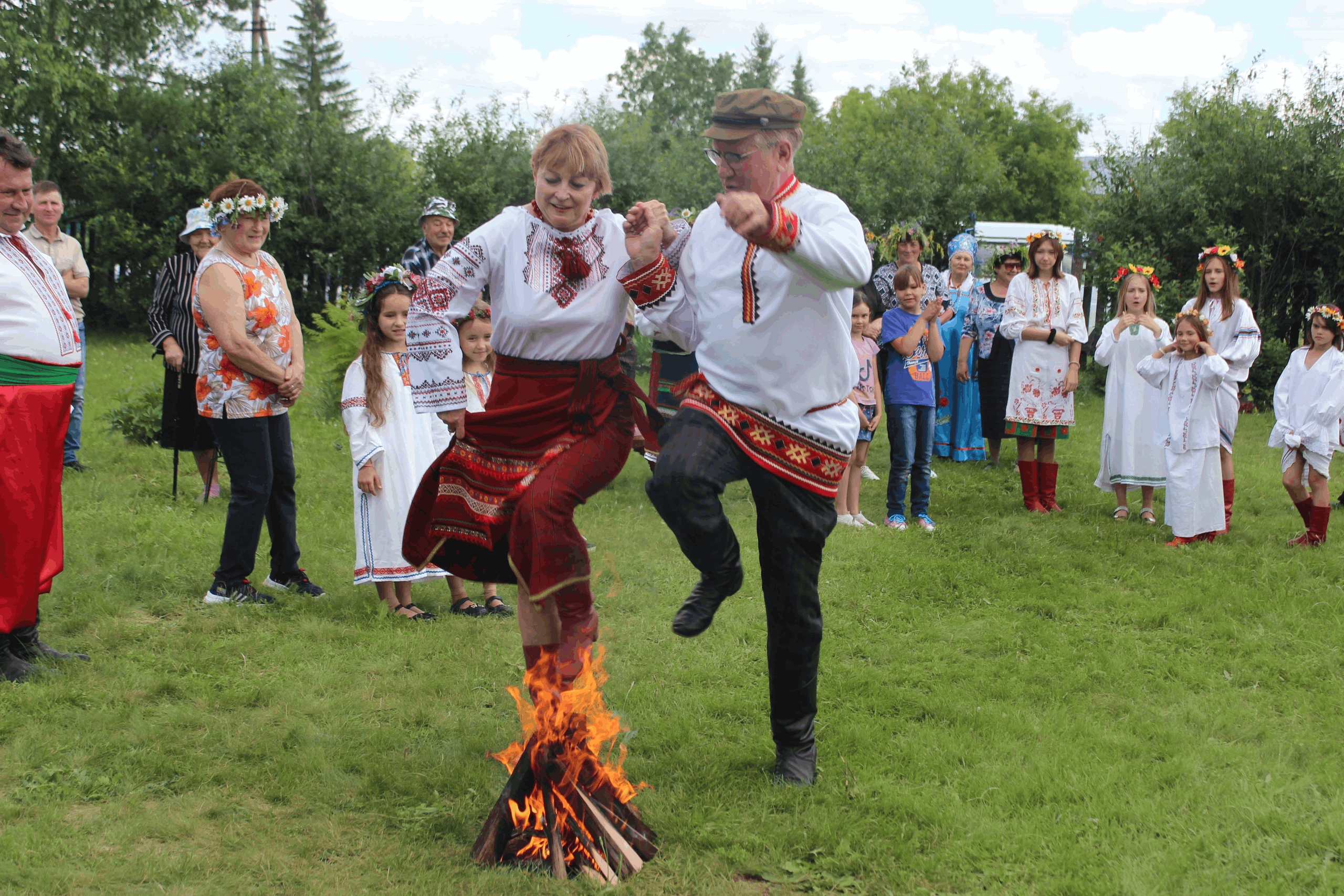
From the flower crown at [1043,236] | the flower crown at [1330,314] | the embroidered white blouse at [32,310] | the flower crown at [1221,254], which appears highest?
the flower crown at [1043,236]

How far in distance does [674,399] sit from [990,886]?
5913 mm

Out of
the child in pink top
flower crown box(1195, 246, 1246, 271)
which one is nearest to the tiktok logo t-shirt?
the child in pink top

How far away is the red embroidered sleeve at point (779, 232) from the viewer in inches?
117

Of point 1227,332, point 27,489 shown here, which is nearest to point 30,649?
point 27,489

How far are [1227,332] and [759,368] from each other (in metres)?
5.95

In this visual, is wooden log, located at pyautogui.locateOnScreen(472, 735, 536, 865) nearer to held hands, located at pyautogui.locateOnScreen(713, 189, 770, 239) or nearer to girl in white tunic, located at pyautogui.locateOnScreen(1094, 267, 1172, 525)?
held hands, located at pyautogui.locateOnScreen(713, 189, 770, 239)

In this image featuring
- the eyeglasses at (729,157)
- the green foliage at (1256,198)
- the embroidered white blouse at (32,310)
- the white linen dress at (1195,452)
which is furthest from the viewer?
the green foliage at (1256,198)

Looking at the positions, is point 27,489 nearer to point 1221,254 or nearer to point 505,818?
point 505,818

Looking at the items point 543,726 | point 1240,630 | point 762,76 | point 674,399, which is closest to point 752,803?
point 543,726

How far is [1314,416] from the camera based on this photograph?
7.27 metres

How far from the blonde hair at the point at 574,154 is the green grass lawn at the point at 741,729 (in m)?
2.10

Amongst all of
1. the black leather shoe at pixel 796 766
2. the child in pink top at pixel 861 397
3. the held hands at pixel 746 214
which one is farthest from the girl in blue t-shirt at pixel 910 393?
the held hands at pixel 746 214

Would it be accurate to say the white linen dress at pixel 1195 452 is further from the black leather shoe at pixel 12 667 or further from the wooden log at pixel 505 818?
the black leather shoe at pixel 12 667

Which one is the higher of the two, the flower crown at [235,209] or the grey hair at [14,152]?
the grey hair at [14,152]
